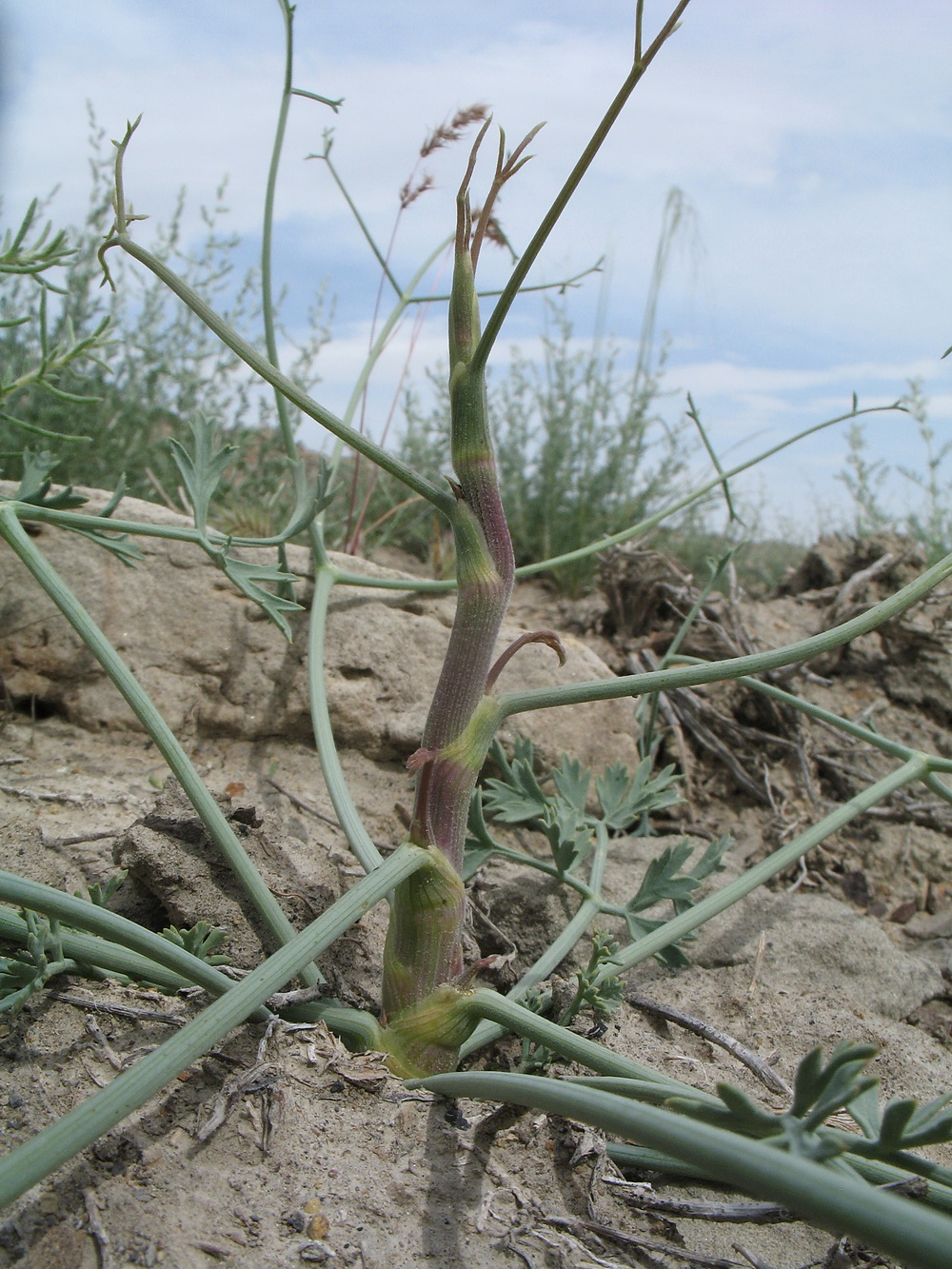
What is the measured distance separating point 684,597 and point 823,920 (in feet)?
4.14

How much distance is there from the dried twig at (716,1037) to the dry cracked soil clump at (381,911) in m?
0.03

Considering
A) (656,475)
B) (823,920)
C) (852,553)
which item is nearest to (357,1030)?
(823,920)

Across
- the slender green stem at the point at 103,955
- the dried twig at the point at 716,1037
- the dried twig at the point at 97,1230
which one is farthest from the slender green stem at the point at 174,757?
the dried twig at the point at 716,1037

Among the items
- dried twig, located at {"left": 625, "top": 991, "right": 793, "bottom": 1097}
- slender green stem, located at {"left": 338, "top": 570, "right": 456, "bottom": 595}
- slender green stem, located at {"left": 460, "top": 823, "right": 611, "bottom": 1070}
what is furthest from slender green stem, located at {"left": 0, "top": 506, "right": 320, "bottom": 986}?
slender green stem, located at {"left": 338, "top": 570, "right": 456, "bottom": 595}

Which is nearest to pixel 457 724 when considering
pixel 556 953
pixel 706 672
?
pixel 706 672

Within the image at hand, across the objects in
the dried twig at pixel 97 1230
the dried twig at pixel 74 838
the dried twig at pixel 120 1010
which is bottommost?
the dried twig at pixel 97 1230

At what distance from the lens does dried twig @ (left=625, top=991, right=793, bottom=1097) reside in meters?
1.45

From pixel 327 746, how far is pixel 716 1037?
34.0 inches

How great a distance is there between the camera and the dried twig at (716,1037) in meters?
1.45

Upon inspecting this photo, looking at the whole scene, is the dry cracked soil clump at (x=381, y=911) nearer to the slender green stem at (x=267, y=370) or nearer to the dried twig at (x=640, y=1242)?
the dried twig at (x=640, y=1242)

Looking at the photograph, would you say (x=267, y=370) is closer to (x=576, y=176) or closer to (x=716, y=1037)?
(x=576, y=176)

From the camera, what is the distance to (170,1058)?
2.77 ft

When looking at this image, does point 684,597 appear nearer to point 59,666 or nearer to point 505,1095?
point 59,666

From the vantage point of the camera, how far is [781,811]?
2.56 meters
